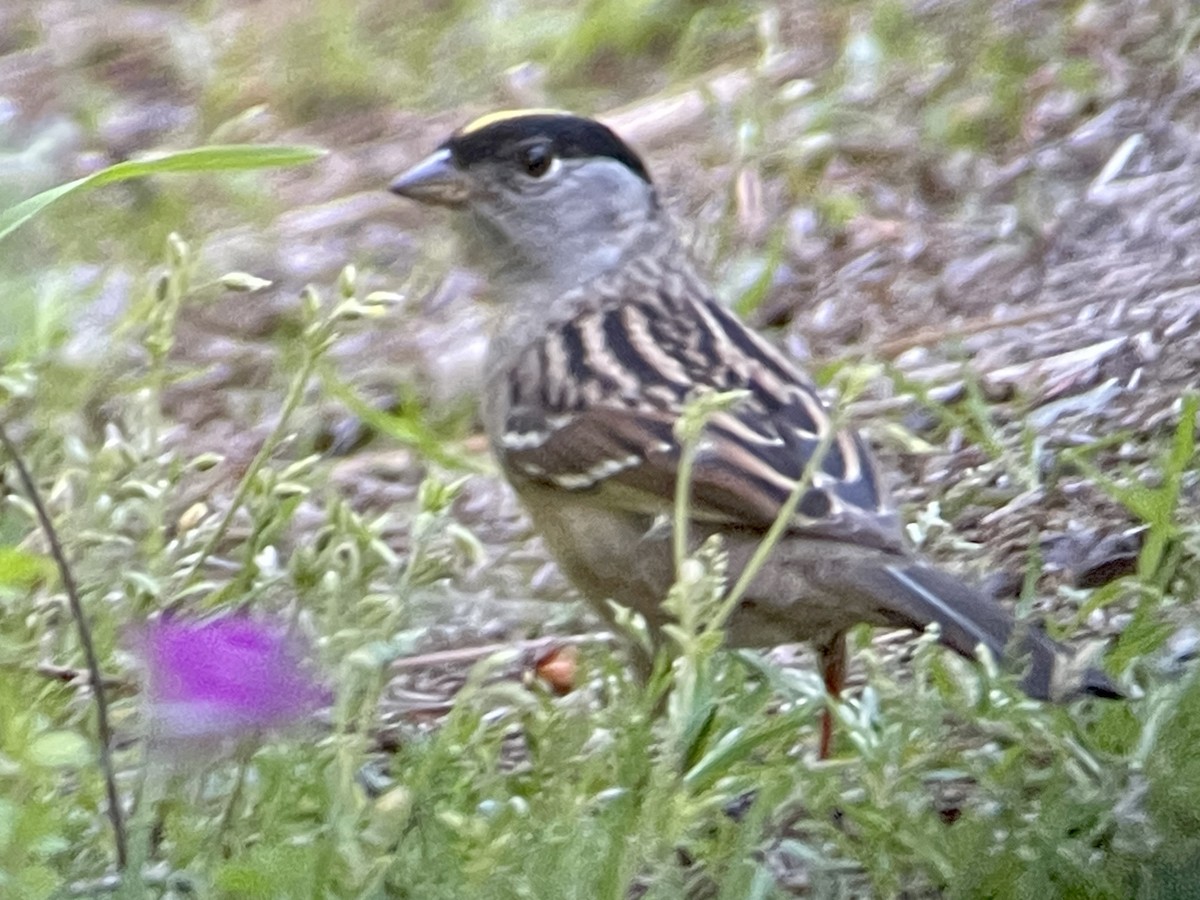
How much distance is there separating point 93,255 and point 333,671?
9.43ft

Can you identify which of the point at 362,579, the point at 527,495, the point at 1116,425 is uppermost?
the point at 362,579

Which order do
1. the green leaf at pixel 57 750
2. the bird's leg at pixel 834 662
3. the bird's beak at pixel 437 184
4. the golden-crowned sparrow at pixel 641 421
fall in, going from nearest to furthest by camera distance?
the green leaf at pixel 57 750, the golden-crowned sparrow at pixel 641 421, the bird's leg at pixel 834 662, the bird's beak at pixel 437 184

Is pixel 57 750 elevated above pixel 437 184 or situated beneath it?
elevated above

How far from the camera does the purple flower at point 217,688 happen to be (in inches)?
73.4

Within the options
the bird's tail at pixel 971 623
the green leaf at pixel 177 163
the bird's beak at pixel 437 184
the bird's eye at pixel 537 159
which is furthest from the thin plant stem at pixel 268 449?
the bird's eye at pixel 537 159

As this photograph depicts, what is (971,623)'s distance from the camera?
8.31ft

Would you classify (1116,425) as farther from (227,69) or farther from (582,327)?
(227,69)

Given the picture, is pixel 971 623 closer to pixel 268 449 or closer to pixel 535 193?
pixel 268 449

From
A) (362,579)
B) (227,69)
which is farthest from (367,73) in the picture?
(362,579)

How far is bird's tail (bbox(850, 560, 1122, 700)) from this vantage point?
91.2 inches

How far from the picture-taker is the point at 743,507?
2727 mm

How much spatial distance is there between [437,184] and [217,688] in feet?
6.17

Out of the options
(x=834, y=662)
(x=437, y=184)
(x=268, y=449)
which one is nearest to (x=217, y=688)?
(x=268, y=449)

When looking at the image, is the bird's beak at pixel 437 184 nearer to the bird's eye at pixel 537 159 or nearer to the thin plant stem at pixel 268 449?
the bird's eye at pixel 537 159
